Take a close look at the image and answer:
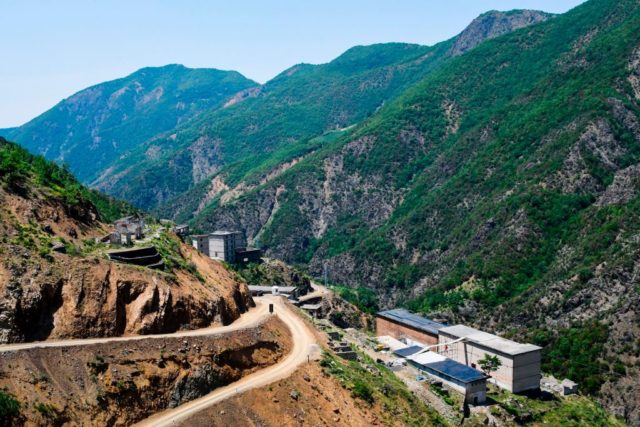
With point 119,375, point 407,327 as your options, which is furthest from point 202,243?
point 119,375

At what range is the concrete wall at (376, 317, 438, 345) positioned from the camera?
85463 millimetres

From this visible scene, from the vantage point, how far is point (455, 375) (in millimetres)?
68125

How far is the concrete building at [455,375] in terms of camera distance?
66.4 meters

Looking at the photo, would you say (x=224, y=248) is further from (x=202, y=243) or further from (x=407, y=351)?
(x=407, y=351)

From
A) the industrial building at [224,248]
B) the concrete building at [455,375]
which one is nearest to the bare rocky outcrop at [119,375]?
the concrete building at [455,375]

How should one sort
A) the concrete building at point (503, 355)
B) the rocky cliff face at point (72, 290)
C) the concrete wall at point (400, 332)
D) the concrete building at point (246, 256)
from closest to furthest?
the rocky cliff face at point (72, 290) → the concrete building at point (503, 355) → the concrete wall at point (400, 332) → the concrete building at point (246, 256)

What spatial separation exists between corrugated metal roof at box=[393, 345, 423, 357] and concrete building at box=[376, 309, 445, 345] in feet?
14.2

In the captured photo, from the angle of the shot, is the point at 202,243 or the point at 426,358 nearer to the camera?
the point at 426,358

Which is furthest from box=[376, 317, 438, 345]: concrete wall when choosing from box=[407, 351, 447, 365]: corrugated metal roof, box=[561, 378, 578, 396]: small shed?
box=[561, 378, 578, 396]: small shed

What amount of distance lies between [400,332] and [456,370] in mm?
22535

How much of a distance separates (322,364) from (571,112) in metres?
115

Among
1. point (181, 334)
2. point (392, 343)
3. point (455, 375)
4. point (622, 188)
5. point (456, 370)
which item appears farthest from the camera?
point (622, 188)

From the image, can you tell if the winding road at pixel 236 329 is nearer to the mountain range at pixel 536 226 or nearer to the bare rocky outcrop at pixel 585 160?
the mountain range at pixel 536 226

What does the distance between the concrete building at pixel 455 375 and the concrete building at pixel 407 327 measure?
413 inches
